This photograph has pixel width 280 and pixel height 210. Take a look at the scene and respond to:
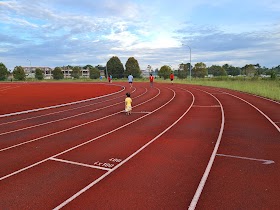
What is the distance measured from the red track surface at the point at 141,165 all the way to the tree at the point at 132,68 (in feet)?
203

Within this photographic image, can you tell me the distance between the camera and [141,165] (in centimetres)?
621

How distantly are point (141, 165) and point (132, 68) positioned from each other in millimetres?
67376

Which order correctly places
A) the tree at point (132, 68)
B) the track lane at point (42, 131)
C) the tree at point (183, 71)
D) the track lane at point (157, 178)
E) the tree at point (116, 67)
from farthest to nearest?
the tree at point (183, 71) → the tree at point (116, 67) → the tree at point (132, 68) → the track lane at point (42, 131) → the track lane at point (157, 178)

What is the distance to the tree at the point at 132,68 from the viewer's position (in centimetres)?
7244

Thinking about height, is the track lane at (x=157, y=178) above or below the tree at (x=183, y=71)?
below

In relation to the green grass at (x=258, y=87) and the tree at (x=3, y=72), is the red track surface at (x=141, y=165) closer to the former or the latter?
the green grass at (x=258, y=87)

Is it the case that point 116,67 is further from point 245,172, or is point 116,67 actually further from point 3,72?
point 245,172

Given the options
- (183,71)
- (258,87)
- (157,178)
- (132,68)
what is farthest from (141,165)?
(183,71)

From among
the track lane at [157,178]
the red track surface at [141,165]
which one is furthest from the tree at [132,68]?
the track lane at [157,178]

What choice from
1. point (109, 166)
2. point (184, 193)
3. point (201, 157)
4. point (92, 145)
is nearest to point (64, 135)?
point (92, 145)

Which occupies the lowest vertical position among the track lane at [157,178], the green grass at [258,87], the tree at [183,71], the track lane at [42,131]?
the track lane at [157,178]

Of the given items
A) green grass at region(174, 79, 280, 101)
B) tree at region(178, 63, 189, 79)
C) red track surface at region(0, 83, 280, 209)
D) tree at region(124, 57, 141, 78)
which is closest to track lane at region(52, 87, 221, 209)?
red track surface at region(0, 83, 280, 209)

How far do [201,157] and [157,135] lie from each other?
2.53 m

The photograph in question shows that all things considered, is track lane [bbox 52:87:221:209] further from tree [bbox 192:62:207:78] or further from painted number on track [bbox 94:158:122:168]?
tree [bbox 192:62:207:78]
